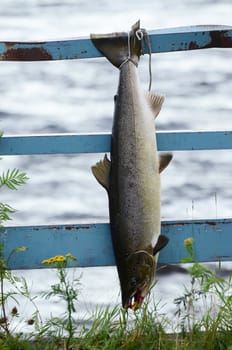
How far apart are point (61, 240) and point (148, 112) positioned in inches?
25.4

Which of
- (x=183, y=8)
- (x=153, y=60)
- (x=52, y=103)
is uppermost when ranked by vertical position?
(x=183, y=8)

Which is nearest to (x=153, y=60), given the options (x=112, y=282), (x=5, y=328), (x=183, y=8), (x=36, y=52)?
(x=183, y=8)

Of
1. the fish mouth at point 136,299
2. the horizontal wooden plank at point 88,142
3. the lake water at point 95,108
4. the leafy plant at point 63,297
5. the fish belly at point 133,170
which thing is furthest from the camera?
the lake water at point 95,108

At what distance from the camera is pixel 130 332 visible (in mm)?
4391

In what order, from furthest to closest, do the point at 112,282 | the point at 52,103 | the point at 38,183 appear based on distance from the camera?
the point at 52,103 < the point at 38,183 < the point at 112,282

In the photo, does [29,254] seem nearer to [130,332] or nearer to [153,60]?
[130,332]

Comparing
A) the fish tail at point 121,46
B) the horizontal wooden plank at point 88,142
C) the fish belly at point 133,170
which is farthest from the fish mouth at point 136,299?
the fish tail at point 121,46

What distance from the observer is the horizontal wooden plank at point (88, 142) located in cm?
496

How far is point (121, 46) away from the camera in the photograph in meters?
4.90

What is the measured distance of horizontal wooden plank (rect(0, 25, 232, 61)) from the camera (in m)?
4.93

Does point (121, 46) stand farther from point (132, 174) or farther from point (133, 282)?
point (133, 282)

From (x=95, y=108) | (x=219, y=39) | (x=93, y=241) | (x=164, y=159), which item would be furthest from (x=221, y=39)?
(x=95, y=108)

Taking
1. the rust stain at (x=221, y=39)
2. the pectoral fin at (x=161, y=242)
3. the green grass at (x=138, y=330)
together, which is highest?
the rust stain at (x=221, y=39)

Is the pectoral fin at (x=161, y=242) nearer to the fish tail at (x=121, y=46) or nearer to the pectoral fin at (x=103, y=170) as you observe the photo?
the pectoral fin at (x=103, y=170)
